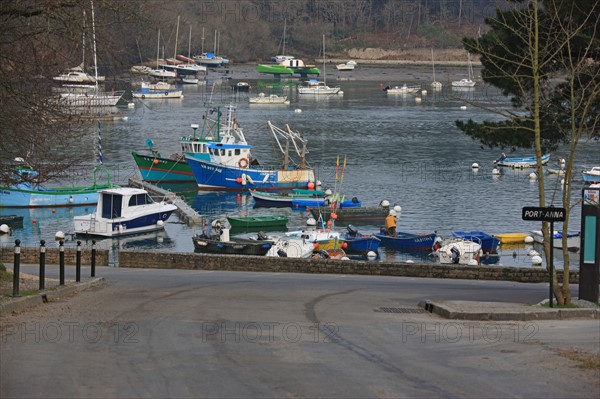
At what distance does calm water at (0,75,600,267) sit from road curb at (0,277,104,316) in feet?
30.4

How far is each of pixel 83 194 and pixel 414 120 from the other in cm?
6617

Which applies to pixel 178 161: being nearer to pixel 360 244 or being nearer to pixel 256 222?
pixel 256 222

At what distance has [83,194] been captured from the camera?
202ft

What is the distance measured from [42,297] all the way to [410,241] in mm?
30838

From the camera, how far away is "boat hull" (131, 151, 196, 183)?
72.7 metres

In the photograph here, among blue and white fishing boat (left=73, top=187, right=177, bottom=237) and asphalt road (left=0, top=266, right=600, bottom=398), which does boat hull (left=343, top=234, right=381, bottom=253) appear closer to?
blue and white fishing boat (left=73, top=187, right=177, bottom=237)

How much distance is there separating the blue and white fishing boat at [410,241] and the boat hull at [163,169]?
2786 centimetres

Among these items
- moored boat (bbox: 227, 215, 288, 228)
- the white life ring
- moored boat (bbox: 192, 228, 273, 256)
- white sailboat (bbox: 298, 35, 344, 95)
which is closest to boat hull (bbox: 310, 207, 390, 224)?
moored boat (bbox: 227, 215, 288, 228)

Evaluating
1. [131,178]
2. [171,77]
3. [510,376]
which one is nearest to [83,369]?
[510,376]

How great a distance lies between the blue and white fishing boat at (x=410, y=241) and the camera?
47.4 metres

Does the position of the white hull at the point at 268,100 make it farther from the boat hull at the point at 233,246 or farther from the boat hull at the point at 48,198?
the boat hull at the point at 233,246

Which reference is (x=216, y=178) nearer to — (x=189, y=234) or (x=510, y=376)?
(x=189, y=234)

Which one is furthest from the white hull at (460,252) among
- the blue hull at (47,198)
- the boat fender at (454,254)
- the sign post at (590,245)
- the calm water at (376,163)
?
the blue hull at (47,198)

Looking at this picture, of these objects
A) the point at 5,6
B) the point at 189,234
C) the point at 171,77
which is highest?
the point at 171,77
